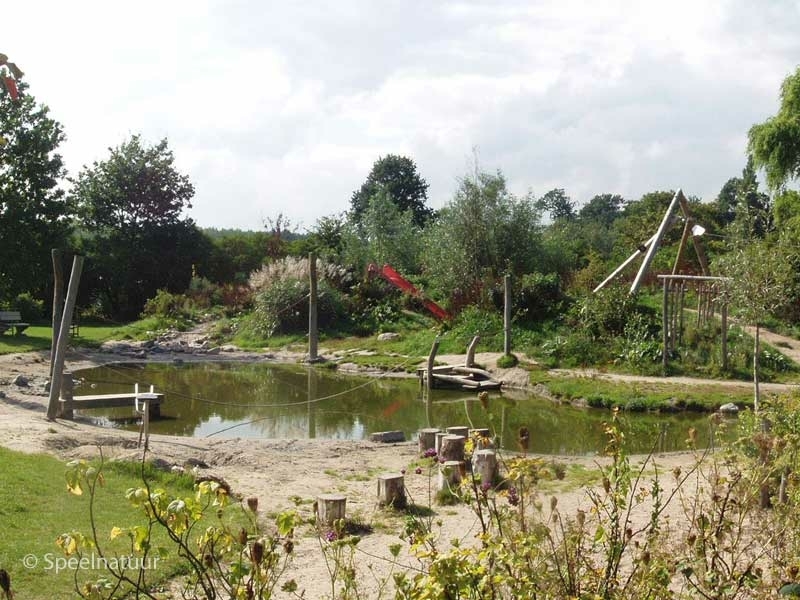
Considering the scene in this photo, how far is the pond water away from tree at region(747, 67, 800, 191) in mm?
11970

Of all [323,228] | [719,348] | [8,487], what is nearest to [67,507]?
[8,487]

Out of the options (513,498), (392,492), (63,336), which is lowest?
(392,492)

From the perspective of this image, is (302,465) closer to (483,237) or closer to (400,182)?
(483,237)

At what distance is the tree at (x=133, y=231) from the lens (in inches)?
1487

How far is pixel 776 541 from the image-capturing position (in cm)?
446

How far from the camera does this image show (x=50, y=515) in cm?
686

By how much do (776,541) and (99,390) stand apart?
17533 mm

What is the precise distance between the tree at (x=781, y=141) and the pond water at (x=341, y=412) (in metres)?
12.0


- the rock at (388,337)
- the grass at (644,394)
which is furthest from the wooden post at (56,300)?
the rock at (388,337)

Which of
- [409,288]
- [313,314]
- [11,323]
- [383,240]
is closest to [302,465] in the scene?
[313,314]

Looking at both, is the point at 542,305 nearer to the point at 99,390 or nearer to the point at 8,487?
the point at 99,390

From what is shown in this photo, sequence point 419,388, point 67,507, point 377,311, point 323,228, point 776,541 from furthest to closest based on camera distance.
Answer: point 323,228, point 377,311, point 419,388, point 67,507, point 776,541

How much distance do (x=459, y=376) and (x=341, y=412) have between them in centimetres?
414

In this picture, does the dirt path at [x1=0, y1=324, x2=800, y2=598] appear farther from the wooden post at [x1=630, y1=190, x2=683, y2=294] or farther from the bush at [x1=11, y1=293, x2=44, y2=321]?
the bush at [x1=11, y1=293, x2=44, y2=321]
